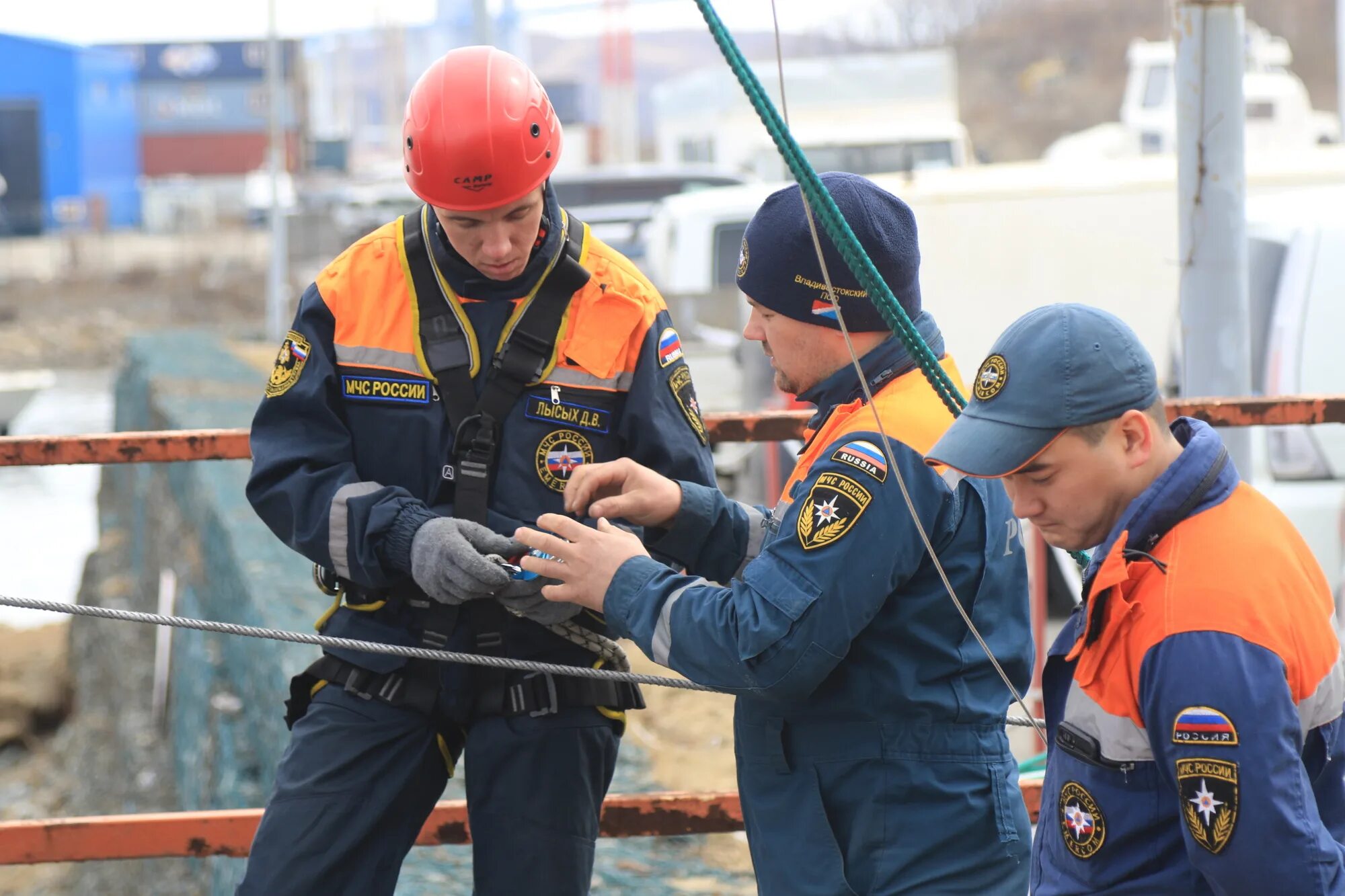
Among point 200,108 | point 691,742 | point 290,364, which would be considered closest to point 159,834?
point 290,364

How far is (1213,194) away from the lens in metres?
3.85

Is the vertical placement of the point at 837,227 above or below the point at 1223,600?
above

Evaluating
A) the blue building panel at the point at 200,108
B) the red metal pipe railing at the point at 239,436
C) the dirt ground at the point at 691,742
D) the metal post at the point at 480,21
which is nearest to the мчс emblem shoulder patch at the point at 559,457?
the red metal pipe railing at the point at 239,436

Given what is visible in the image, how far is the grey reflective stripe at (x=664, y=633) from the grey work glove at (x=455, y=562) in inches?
16.3

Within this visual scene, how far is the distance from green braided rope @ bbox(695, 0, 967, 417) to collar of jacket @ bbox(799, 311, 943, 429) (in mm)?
→ 58

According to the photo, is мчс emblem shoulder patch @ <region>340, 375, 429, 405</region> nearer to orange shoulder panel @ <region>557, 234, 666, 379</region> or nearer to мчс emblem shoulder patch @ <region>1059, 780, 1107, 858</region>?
orange shoulder panel @ <region>557, 234, 666, 379</region>

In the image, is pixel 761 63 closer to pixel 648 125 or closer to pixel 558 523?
pixel 558 523

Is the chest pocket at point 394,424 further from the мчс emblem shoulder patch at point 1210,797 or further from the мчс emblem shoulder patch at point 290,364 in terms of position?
the мчс emblem shoulder patch at point 1210,797

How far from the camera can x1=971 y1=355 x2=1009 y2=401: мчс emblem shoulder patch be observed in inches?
76.7

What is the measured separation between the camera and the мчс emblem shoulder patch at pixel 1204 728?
171cm

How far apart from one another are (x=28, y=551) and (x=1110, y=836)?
2392 cm

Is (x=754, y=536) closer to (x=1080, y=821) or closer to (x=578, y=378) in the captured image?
(x=578, y=378)

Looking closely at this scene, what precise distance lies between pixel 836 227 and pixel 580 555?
59 cm

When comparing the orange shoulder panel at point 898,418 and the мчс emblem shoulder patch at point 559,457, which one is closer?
the orange shoulder panel at point 898,418
